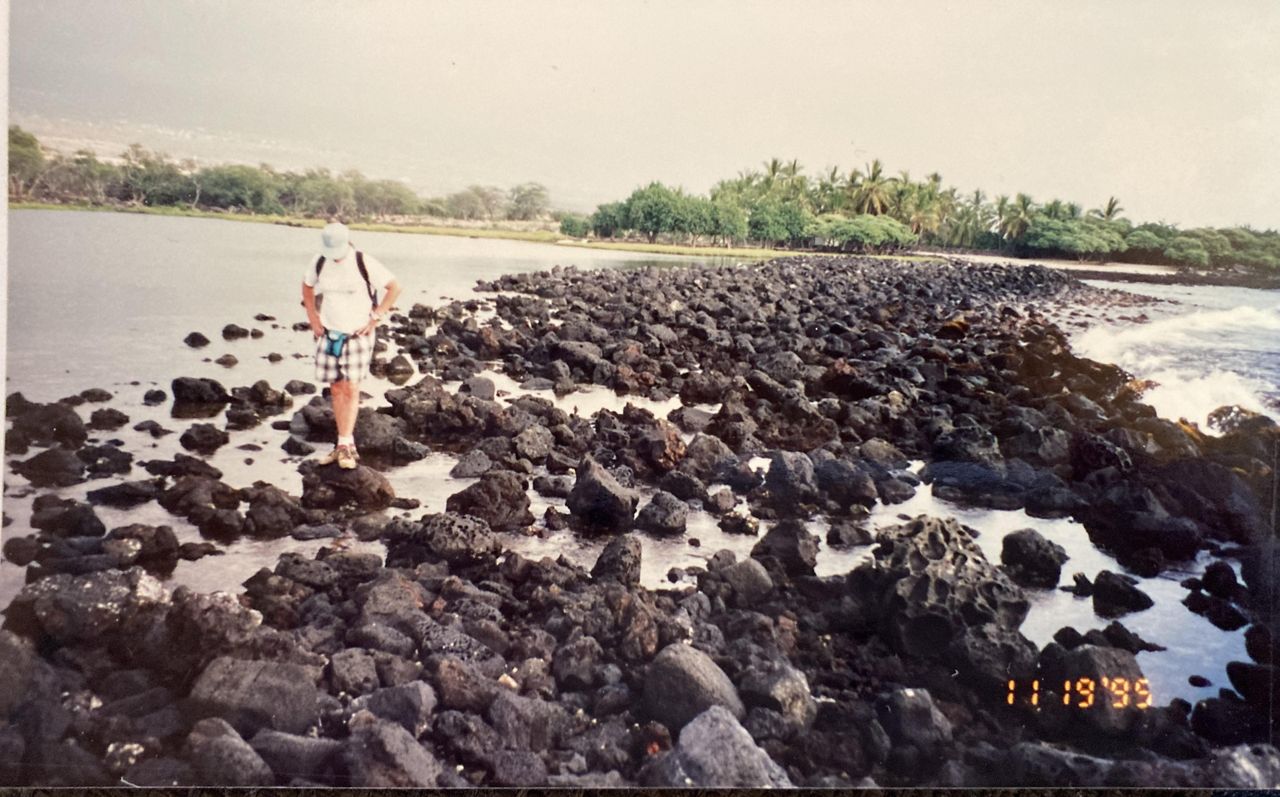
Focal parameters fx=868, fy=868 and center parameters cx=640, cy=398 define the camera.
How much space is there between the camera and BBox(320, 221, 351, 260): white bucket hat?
10.6 feet

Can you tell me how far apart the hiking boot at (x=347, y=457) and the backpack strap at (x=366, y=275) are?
0.56m

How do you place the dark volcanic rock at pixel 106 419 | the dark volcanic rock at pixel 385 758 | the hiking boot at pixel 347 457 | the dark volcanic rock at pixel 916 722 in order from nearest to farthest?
the dark volcanic rock at pixel 385 758 → the dark volcanic rock at pixel 916 722 → the dark volcanic rock at pixel 106 419 → the hiking boot at pixel 347 457

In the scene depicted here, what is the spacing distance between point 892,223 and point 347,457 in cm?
233

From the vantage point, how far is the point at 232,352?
3.33m

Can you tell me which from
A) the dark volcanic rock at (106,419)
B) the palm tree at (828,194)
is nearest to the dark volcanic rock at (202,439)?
the dark volcanic rock at (106,419)

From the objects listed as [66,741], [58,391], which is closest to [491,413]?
[58,391]

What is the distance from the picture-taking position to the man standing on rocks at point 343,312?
3227 mm

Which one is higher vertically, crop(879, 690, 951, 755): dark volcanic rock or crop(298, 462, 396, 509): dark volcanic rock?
crop(298, 462, 396, 509): dark volcanic rock

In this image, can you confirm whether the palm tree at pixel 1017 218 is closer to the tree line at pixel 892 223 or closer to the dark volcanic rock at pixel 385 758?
the tree line at pixel 892 223

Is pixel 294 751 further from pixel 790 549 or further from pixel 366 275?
pixel 790 549
